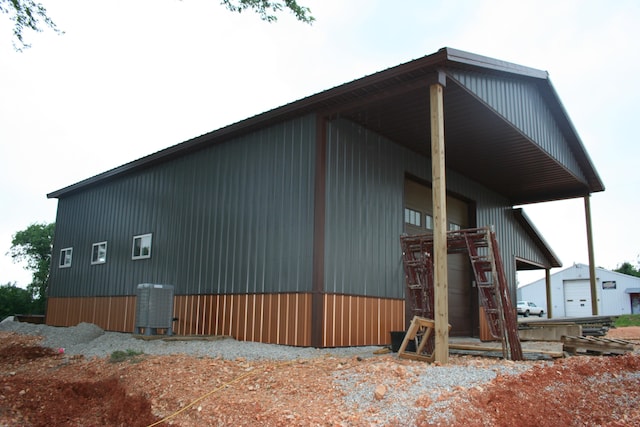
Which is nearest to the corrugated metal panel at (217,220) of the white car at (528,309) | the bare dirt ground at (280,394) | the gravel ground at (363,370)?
the gravel ground at (363,370)

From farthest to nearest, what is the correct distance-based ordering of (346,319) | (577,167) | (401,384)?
(577,167) → (346,319) → (401,384)

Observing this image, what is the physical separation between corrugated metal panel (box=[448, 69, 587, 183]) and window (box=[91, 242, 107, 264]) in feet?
36.1

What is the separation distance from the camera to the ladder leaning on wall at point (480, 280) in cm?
750

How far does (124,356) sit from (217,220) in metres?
3.81

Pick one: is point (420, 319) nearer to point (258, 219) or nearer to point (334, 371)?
point (334, 371)

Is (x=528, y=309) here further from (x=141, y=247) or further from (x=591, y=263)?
(x=141, y=247)

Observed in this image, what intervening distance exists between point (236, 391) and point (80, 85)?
1784cm

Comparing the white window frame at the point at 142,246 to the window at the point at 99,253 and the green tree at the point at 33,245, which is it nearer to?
the window at the point at 99,253

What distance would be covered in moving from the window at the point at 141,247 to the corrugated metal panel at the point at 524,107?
28.6 ft

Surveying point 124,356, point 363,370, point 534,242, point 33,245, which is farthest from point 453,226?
point 33,245

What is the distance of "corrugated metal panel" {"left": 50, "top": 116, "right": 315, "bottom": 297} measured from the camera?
9.83 m

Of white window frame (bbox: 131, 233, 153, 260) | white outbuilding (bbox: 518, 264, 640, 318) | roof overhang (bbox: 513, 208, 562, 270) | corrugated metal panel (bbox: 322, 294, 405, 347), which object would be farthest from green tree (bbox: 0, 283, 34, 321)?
white outbuilding (bbox: 518, 264, 640, 318)

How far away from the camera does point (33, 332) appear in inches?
521

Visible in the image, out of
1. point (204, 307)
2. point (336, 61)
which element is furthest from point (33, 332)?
point (336, 61)
